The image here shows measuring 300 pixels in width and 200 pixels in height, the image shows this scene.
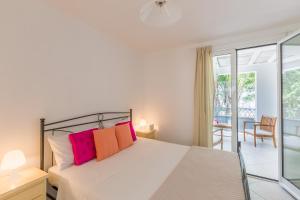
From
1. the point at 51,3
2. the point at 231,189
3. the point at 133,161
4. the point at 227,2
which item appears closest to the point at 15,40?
the point at 51,3

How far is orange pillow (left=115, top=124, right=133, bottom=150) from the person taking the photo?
8.12ft

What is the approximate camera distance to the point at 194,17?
237 centimetres

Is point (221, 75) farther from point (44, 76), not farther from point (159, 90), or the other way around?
point (44, 76)

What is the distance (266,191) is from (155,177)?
189cm

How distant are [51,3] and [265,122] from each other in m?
5.36

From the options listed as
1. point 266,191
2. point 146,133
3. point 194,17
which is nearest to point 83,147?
point 146,133

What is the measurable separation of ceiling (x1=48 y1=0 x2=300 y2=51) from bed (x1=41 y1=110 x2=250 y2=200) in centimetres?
160

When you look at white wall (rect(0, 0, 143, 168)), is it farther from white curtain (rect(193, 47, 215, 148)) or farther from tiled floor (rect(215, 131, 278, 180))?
tiled floor (rect(215, 131, 278, 180))

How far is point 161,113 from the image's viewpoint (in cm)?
376

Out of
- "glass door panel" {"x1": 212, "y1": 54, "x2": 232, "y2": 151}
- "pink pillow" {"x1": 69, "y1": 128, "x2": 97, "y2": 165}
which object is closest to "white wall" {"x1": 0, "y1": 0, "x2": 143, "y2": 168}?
"pink pillow" {"x1": 69, "y1": 128, "x2": 97, "y2": 165}

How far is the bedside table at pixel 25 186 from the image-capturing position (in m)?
1.41

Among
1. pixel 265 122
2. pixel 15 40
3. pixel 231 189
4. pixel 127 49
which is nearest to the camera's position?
pixel 231 189

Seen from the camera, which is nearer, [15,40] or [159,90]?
[15,40]

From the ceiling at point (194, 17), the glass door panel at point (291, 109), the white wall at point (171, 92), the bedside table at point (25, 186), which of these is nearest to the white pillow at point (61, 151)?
the bedside table at point (25, 186)
